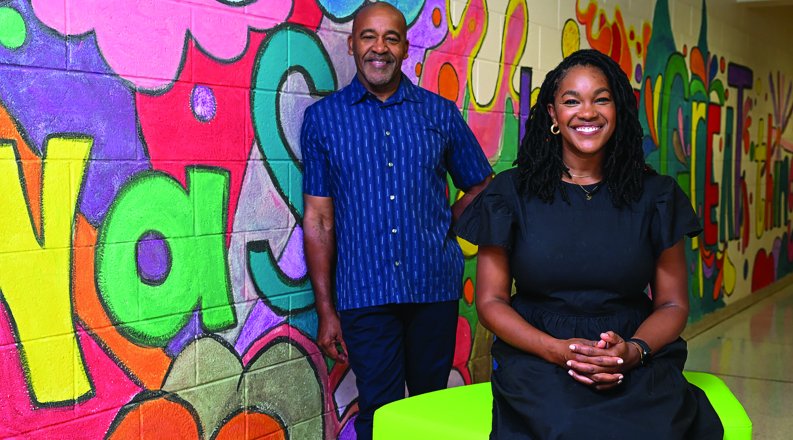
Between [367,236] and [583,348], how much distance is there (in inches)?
36.8

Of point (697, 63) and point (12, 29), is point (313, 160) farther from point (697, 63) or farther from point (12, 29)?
point (697, 63)

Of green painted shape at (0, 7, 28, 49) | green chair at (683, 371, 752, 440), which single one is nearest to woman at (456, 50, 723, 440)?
green chair at (683, 371, 752, 440)

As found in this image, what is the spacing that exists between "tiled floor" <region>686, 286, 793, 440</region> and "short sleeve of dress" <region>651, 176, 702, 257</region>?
2.08 metres

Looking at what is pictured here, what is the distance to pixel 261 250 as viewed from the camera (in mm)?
3025

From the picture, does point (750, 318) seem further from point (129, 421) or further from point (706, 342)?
point (129, 421)

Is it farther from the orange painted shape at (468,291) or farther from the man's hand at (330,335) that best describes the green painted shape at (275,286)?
the orange painted shape at (468,291)

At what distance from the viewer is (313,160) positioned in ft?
9.88

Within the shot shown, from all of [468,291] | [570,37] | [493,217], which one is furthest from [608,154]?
[570,37]

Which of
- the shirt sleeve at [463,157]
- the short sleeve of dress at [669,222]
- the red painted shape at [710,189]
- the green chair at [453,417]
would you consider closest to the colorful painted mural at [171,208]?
the shirt sleeve at [463,157]

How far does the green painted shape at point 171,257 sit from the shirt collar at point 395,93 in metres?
0.47

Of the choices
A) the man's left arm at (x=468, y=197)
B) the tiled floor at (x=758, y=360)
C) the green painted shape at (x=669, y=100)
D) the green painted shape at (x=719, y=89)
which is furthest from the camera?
the green painted shape at (x=719, y=89)

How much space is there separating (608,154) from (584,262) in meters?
0.32

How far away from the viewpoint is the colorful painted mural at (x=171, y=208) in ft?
7.67

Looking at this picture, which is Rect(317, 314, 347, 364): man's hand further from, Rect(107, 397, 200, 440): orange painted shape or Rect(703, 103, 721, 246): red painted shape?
Rect(703, 103, 721, 246): red painted shape
